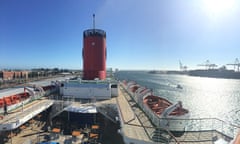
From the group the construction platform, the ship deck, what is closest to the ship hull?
the ship deck

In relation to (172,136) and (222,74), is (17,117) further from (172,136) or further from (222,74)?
(222,74)

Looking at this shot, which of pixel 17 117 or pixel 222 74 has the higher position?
pixel 17 117

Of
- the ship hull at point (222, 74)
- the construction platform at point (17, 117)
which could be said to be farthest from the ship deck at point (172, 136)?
the ship hull at point (222, 74)

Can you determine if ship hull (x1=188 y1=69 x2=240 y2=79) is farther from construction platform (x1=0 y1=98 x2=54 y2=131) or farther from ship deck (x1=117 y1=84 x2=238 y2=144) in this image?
construction platform (x1=0 y1=98 x2=54 y2=131)

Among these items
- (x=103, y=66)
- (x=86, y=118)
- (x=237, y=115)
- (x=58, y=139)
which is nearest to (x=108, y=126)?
(x=86, y=118)

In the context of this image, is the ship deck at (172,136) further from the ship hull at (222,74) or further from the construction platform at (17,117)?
the ship hull at (222,74)

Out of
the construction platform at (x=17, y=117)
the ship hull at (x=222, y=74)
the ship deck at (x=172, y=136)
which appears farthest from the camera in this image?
the ship hull at (x=222, y=74)

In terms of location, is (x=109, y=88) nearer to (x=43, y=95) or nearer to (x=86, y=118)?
(x=86, y=118)

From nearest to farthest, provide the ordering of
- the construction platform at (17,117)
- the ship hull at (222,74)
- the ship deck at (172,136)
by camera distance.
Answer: the ship deck at (172,136)
the construction platform at (17,117)
the ship hull at (222,74)

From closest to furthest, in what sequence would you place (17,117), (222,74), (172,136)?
(172,136) < (17,117) < (222,74)

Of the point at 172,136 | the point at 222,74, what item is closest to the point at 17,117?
the point at 172,136

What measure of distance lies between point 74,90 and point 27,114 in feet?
20.4

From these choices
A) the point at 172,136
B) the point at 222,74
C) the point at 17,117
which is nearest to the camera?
the point at 172,136

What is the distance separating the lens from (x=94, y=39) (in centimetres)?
1836
